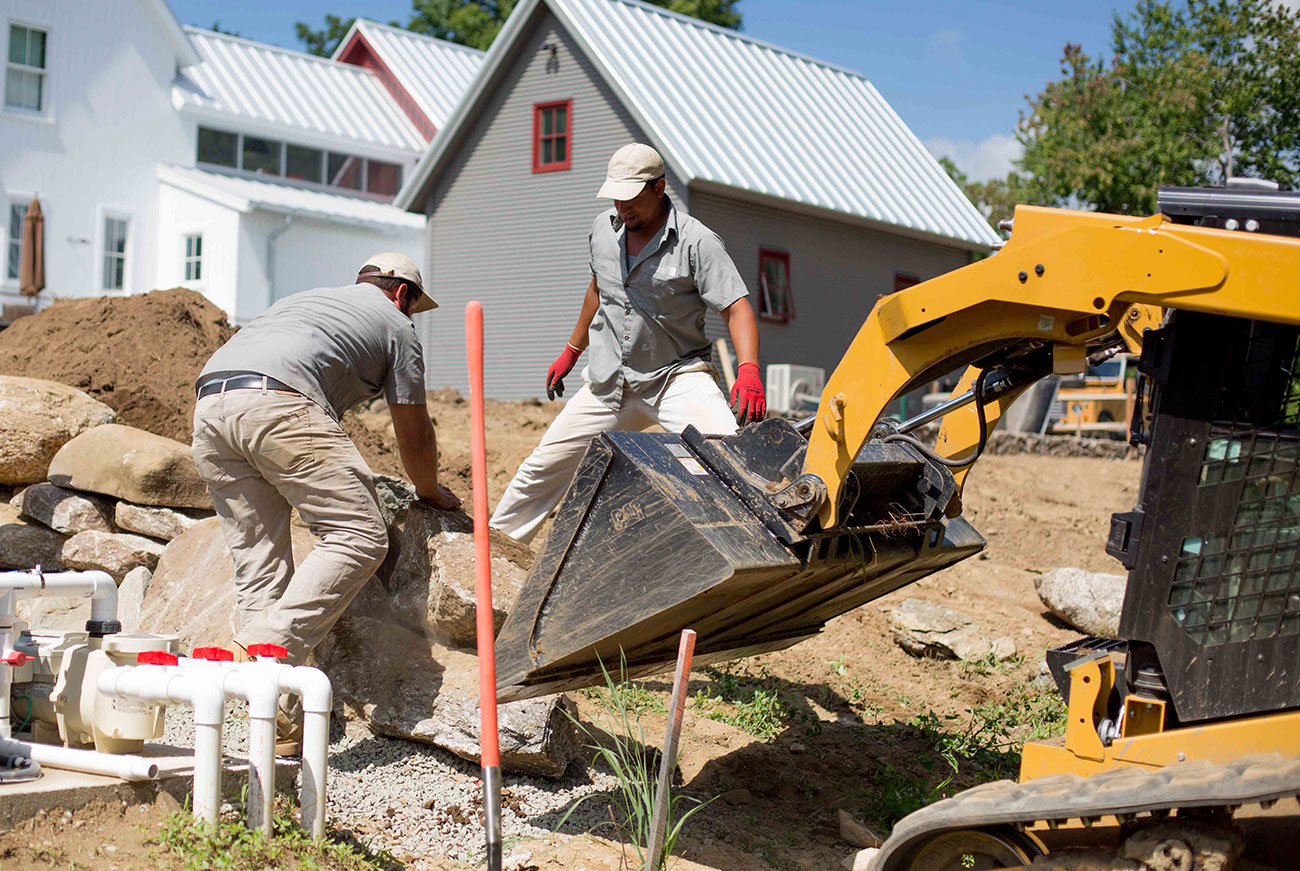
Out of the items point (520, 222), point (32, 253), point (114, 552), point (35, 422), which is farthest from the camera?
point (520, 222)

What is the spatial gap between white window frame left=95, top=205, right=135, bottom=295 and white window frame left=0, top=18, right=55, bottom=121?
5.80 feet

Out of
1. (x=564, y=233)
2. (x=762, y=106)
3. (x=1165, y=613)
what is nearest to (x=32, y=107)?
(x=564, y=233)

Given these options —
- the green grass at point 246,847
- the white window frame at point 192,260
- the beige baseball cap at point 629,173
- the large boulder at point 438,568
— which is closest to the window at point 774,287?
the white window frame at point 192,260

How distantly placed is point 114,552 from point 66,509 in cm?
51

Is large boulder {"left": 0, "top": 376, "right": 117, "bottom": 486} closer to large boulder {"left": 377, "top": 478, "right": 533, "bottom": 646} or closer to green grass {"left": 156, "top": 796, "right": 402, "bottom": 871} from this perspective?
large boulder {"left": 377, "top": 478, "right": 533, "bottom": 646}

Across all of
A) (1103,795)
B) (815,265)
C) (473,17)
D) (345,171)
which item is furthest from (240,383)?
(473,17)

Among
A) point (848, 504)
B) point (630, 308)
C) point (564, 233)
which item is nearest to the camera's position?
point (848, 504)

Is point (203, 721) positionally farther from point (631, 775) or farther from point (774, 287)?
point (774, 287)

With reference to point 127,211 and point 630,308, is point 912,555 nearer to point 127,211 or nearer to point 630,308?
point 630,308

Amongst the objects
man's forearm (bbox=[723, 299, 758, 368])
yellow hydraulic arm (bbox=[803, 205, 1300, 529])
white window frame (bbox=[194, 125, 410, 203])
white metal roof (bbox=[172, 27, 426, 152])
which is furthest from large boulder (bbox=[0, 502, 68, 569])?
white window frame (bbox=[194, 125, 410, 203])

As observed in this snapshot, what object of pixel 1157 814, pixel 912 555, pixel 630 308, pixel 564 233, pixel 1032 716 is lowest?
pixel 1032 716

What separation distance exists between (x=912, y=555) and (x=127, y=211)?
2055 centimetres

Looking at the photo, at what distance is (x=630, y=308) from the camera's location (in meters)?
5.64

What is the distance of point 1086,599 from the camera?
812 centimetres
